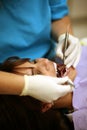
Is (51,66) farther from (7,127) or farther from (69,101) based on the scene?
(7,127)

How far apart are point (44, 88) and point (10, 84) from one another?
149 millimetres

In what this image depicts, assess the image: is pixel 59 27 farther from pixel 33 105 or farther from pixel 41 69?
pixel 33 105

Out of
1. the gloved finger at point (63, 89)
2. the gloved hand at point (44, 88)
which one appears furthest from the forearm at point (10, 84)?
the gloved finger at point (63, 89)

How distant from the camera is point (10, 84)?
112 centimetres

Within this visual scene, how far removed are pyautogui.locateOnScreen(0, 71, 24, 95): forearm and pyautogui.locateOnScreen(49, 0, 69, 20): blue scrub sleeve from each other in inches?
27.3

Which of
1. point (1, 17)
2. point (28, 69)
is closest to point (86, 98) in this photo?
point (28, 69)

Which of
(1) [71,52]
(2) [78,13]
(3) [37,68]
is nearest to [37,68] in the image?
(3) [37,68]

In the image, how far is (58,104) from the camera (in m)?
1.32

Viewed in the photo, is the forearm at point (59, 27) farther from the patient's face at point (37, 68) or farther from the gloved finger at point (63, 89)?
the gloved finger at point (63, 89)

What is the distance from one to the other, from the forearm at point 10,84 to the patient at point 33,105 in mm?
72

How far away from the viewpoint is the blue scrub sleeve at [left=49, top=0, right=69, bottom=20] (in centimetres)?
165

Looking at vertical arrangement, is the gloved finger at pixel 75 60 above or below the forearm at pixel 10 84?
above

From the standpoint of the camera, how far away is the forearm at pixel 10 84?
43.9 inches

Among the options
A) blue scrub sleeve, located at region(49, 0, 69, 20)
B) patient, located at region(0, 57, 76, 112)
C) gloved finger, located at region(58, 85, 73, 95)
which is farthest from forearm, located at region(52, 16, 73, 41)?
gloved finger, located at region(58, 85, 73, 95)
